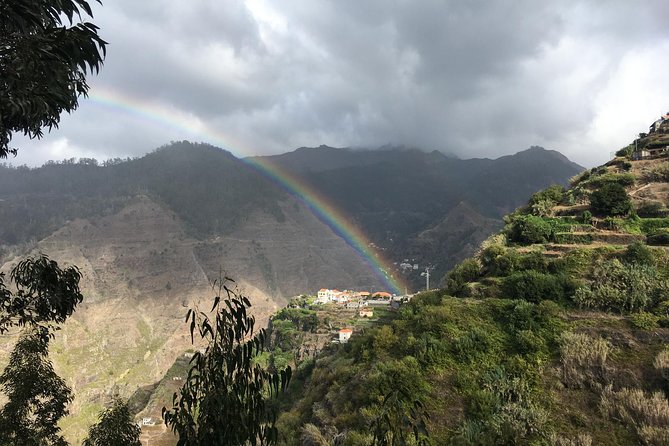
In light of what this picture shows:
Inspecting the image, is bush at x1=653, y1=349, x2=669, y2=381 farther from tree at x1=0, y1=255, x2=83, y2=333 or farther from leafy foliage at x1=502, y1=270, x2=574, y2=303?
tree at x1=0, y1=255, x2=83, y2=333

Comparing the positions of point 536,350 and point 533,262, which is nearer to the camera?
point 536,350

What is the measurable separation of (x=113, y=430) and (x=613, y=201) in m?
31.8

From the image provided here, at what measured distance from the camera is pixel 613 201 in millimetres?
26797

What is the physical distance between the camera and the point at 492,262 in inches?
1006

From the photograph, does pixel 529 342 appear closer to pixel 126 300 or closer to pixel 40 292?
pixel 40 292

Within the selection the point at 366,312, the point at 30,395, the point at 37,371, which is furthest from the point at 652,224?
the point at 366,312

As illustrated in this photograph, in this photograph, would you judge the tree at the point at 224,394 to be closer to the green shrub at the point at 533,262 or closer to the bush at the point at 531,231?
the green shrub at the point at 533,262

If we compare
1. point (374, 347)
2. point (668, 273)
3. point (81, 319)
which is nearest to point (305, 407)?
point (374, 347)

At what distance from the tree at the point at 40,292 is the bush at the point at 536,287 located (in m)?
20.6

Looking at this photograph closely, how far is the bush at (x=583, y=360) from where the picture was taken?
48.0 ft

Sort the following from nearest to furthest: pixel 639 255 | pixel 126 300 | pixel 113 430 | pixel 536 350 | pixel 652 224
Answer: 1. pixel 113 430
2. pixel 536 350
3. pixel 639 255
4. pixel 652 224
5. pixel 126 300

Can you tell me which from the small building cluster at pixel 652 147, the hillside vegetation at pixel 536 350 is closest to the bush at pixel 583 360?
the hillside vegetation at pixel 536 350

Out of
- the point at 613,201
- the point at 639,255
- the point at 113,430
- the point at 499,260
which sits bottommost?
the point at 113,430

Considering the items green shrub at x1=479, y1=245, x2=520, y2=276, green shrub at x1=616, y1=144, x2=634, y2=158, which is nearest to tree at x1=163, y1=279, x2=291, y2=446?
green shrub at x1=479, y1=245, x2=520, y2=276
